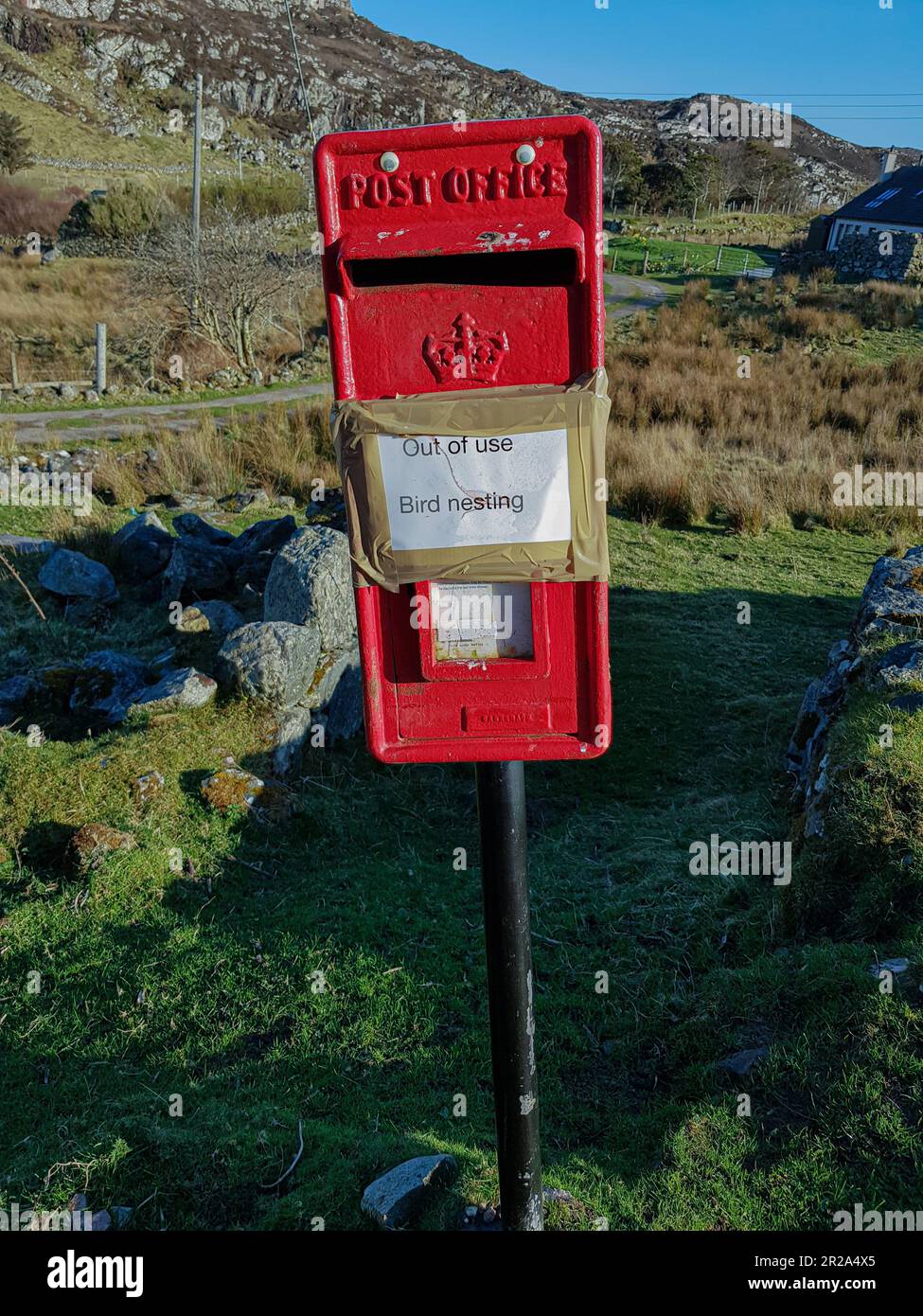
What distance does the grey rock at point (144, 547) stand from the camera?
25.5 feet

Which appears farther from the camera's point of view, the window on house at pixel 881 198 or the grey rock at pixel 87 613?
the window on house at pixel 881 198

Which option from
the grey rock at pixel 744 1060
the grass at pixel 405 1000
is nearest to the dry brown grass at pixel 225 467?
the grass at pixel 405 1000

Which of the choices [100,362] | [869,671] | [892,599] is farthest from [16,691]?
[100,362]

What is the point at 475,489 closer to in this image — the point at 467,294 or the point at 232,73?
the point at 467,294

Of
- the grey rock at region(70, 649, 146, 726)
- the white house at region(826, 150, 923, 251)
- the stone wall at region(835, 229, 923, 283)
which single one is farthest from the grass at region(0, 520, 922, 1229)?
the white house at region(826, 150, 923, 251)

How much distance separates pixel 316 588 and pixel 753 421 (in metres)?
9.57

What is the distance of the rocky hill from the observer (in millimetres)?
50438

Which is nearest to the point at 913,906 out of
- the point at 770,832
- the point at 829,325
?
the point at 770,832

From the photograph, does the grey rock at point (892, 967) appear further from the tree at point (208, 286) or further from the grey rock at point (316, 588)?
the tree at point (208, 286)

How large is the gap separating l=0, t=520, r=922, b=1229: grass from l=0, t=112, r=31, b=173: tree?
135 feet

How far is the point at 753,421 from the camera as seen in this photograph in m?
13.3

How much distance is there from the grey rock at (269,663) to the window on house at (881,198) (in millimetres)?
35058

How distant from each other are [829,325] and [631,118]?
85726 millimetres
